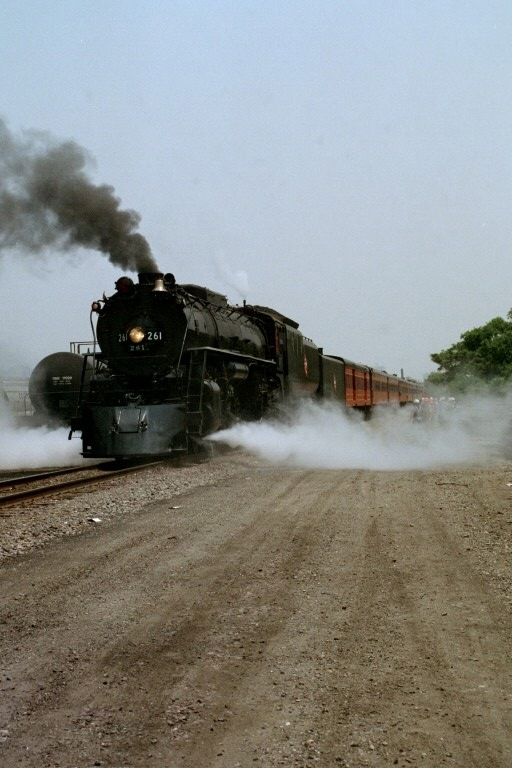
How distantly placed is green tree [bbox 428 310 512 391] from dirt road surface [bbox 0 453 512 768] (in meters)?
43.2

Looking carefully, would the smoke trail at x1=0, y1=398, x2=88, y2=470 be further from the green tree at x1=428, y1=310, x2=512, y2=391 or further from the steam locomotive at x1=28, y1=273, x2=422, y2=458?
the green tree at x1=428, y1=310, x2=512, y2=391

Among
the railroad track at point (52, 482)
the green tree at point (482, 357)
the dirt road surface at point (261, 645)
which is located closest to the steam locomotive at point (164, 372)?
the railroad track at point (52, 482)

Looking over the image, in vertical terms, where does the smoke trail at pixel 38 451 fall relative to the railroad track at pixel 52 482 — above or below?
above

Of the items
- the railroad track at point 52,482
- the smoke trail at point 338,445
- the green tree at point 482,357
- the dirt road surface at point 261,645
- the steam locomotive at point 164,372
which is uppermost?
the green tree at point 482,357

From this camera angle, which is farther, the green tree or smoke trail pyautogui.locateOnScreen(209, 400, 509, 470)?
the green tree

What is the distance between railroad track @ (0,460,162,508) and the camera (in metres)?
9.88

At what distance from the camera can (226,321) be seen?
51.1 feet

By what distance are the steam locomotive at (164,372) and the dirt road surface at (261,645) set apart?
5208mm

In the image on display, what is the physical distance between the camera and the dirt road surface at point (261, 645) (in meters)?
3.05

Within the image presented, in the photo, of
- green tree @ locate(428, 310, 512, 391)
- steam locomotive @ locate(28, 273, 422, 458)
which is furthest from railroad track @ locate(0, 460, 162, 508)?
green tree @ locate(428, 310, 512, 391)

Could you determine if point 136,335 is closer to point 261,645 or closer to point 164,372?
point 164,372

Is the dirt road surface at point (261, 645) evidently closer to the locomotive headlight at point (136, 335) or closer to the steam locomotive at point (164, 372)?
the steam locomotive at point (164, 372)

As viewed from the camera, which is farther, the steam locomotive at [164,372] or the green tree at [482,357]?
the green tree at [482,357]

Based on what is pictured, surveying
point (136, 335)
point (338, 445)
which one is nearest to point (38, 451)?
point (136, 335)
